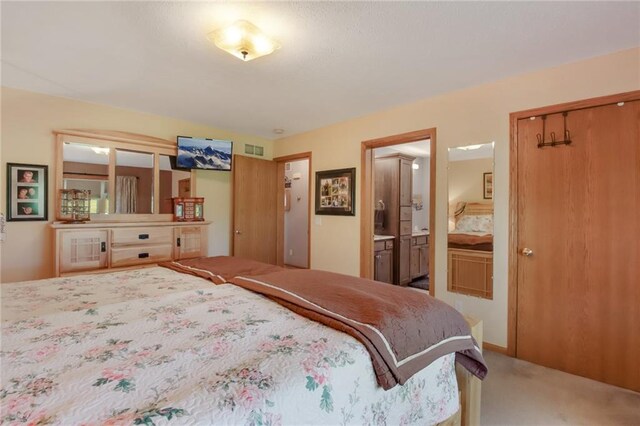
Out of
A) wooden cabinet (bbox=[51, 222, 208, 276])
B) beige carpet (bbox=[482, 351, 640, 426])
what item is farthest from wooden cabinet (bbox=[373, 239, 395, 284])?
wooden cabinet (bbox=[51, 222, 208, 276])

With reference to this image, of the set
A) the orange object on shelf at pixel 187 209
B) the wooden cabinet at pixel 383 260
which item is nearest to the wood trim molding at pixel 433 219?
the wooden cabinet at pixel 383 260

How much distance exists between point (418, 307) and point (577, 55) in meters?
2.37

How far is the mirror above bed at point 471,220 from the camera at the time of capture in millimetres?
2799

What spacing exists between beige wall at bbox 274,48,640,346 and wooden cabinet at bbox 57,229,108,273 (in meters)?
2.69

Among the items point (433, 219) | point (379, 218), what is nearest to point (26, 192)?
point (433, 219)

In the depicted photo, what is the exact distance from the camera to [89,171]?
11.0 ft

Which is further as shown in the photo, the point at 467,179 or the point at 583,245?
the point at 467,179

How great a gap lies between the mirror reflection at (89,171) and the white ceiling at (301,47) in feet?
1.87

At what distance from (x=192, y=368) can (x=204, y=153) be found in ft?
11.8

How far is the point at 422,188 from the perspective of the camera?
6.13m

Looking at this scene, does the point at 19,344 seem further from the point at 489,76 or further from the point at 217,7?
the point at 489,76

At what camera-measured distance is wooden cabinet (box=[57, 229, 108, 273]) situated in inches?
113

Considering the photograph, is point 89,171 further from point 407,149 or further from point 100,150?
point 407,149

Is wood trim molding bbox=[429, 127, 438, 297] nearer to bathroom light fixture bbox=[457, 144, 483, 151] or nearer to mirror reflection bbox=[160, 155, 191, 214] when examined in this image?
bathroom light fixture bbox=[457, 144, 483, 151]
